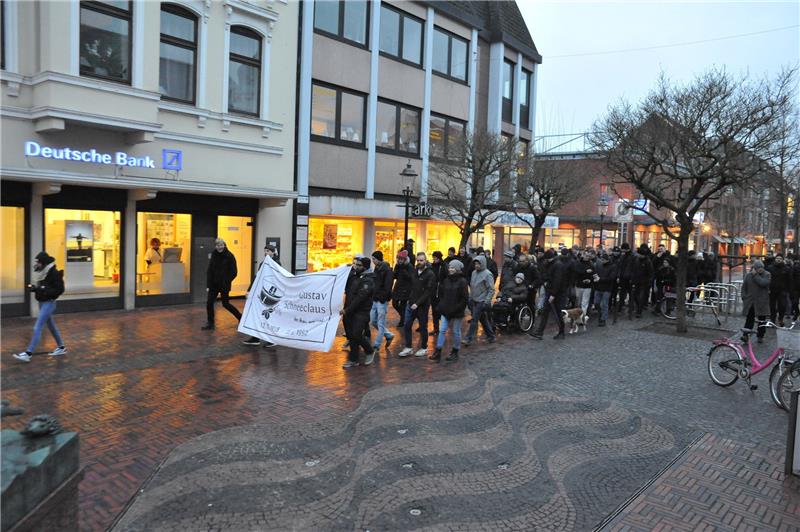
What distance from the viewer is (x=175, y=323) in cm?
1265

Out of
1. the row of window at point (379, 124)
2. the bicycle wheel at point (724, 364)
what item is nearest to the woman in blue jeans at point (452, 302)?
the bicycle wheel at point (724, 364)

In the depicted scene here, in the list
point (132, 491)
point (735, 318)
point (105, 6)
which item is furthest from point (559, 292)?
point (105, 6)

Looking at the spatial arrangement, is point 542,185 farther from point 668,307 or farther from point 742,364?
point 742,364

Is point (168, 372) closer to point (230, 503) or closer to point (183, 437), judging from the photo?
point (183, 437)

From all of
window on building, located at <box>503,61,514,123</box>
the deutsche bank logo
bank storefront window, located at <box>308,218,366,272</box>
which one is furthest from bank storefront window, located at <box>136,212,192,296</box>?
window on building, located at <box>503,61,514,123</box>

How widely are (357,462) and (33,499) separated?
2.92 meters

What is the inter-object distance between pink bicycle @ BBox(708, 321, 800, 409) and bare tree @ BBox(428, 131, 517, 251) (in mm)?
8654

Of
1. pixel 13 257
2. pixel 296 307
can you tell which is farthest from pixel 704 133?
pixel 13 257

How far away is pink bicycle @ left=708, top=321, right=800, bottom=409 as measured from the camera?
7.72 metres

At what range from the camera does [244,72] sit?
16062mm

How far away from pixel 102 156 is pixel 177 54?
11.7ft

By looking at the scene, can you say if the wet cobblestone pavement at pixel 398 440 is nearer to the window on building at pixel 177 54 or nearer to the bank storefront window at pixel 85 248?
the bank storefront window at pixel 85 248

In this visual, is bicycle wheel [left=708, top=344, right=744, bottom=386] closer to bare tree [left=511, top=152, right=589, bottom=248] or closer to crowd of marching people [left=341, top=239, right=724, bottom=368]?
crowd of marching people [left=341, top=239, right=724, bottom=368]

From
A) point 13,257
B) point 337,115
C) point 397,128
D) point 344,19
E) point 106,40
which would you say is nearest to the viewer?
point 13,257
